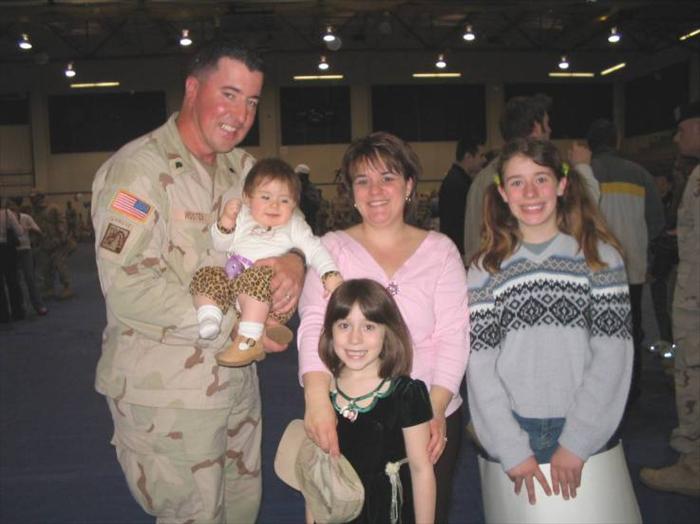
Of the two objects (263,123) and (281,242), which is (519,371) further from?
(263,123)

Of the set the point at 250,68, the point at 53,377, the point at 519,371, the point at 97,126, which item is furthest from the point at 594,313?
the point at 97,126

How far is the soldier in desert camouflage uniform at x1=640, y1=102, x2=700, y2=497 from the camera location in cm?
375

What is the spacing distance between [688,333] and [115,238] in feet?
10.2

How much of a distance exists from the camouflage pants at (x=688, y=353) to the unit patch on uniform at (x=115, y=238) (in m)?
3.04

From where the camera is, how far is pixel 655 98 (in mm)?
23094

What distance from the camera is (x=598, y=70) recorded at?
24078mm

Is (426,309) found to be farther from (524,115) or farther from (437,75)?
(437,75)

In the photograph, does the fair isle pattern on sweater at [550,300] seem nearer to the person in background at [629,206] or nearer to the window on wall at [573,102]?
the person in background at [629,206]

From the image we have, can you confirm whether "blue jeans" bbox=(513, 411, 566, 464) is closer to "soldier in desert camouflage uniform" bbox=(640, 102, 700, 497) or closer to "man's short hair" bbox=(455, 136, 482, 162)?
"soldier in desert camouflage uniform" bbox=(640, 102, 700, 497)

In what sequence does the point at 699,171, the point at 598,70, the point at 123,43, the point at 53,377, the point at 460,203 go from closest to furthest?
the point at 699,171, the point at 460,203, the point at 53,377, the point at 123,43, the point at 598,70

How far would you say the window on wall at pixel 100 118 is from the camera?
2344 cm

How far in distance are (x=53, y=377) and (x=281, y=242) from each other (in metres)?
4.94

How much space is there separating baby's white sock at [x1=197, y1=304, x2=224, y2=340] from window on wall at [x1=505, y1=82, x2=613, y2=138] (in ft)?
76.4

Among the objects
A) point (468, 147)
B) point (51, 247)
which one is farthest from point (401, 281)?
point (51, 247)
